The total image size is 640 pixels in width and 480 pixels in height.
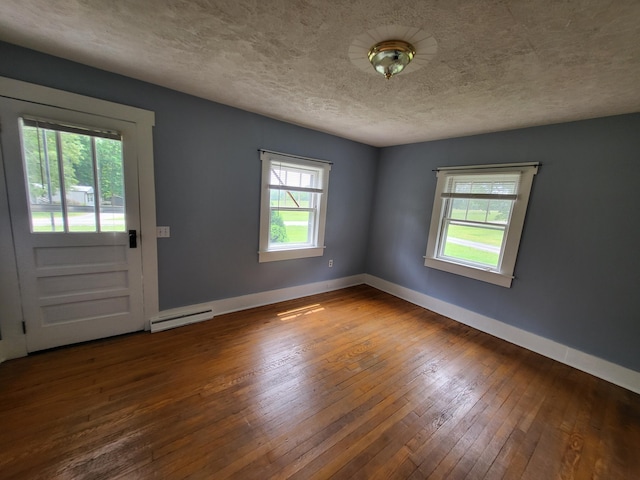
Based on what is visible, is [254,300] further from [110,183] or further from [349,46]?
[349,46]

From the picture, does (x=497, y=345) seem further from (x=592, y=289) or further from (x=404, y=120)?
(x=404, y=120)

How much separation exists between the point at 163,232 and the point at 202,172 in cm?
77

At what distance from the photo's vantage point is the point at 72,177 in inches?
81.7

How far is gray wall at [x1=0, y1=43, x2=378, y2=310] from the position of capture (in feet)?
6.86

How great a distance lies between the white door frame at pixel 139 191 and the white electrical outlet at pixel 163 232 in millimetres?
40

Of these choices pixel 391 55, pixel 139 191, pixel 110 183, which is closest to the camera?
pixel 391 55

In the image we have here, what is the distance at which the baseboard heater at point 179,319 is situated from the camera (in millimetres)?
2607

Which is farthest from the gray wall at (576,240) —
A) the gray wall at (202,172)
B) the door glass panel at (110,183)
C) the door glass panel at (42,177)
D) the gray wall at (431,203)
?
the door glass panel at (42,177)

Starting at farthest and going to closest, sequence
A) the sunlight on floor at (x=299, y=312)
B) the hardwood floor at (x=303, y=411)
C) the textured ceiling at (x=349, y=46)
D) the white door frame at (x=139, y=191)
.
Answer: the sunlight on floor at (x=299, y=312) → the white door frame at (x=139, y=191) → the hardwood floor at (x=303, y=411) → the textured ceiling at (x=349, y=46)

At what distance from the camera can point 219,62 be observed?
184 centimetres

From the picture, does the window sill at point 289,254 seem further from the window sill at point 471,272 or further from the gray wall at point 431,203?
the window sill at point 471,272

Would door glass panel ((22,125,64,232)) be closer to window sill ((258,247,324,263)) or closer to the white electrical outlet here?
the white electrical outlet

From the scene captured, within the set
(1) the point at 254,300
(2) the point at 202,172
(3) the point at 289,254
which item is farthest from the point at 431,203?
(2) the point at 202,172

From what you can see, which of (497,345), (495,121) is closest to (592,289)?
(497,345)
